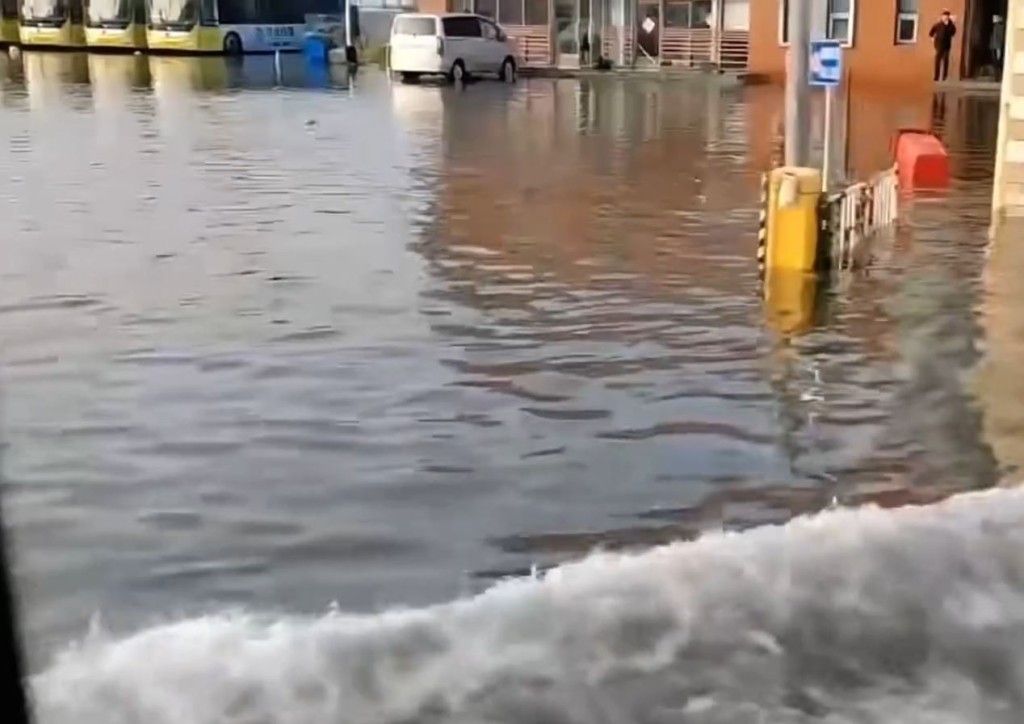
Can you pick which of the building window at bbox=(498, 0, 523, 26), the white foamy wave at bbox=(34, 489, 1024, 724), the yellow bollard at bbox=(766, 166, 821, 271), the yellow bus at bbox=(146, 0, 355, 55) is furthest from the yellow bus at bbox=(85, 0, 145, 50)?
the white foamy wave at bbox=(34, 489, 1024, 724)

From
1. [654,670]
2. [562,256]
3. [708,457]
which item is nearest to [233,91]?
[562,256]

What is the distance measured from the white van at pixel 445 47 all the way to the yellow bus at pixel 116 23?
14.4 metres

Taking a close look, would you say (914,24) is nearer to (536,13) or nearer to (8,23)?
(536,13)

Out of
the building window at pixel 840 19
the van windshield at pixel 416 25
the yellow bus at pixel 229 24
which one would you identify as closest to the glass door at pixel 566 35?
the van windshield at pixel 416 25

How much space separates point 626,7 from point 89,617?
3772cm

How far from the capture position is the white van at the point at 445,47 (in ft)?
122

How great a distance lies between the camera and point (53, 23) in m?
50.4

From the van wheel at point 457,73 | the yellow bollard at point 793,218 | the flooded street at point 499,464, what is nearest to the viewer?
the flooded street at point 499,464

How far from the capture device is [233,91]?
32.3m

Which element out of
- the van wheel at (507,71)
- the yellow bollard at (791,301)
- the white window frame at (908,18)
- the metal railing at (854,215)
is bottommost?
the van wheel at (507,71)

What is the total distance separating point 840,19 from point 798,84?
27608 millimetres

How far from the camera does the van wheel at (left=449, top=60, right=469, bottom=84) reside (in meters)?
37.7

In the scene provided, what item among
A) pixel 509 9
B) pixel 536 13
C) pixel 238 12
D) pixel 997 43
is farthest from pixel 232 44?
pixel 997 43

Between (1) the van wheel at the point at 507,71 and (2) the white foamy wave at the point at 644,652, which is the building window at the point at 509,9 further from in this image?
(2) the white foamy wave at the point at 644,652
